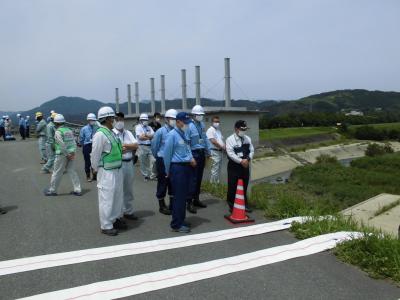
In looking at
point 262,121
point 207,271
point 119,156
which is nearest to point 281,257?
point 207,271

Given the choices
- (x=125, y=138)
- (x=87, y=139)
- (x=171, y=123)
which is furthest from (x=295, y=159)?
(x=125, y=138)

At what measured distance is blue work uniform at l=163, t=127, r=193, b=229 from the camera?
6.50 metres

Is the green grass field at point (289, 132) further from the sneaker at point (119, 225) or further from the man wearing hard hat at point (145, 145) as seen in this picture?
the sneaker at point (119, 225)

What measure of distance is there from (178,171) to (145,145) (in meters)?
5.44

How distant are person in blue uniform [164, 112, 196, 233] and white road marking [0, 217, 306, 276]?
374mm

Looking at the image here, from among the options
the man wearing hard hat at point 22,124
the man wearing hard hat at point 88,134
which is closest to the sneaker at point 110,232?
the man wearing hard hat at point 88,134

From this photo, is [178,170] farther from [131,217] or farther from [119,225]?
[131,217]

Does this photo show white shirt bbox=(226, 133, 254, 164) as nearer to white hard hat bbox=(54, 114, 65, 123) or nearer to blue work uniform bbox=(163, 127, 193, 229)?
blue work uniform bbox=(163, 127, 193, 229)

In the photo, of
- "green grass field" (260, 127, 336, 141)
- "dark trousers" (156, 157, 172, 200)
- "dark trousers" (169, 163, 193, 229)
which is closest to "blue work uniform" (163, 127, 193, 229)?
"dark trousers" (169, 163, 193, 229)

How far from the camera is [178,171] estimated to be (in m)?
6.55

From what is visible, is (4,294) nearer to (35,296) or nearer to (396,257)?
(35,296)

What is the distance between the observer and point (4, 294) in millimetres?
4301

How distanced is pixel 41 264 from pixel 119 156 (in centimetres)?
208

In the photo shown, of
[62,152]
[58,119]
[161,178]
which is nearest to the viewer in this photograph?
[161,178]
